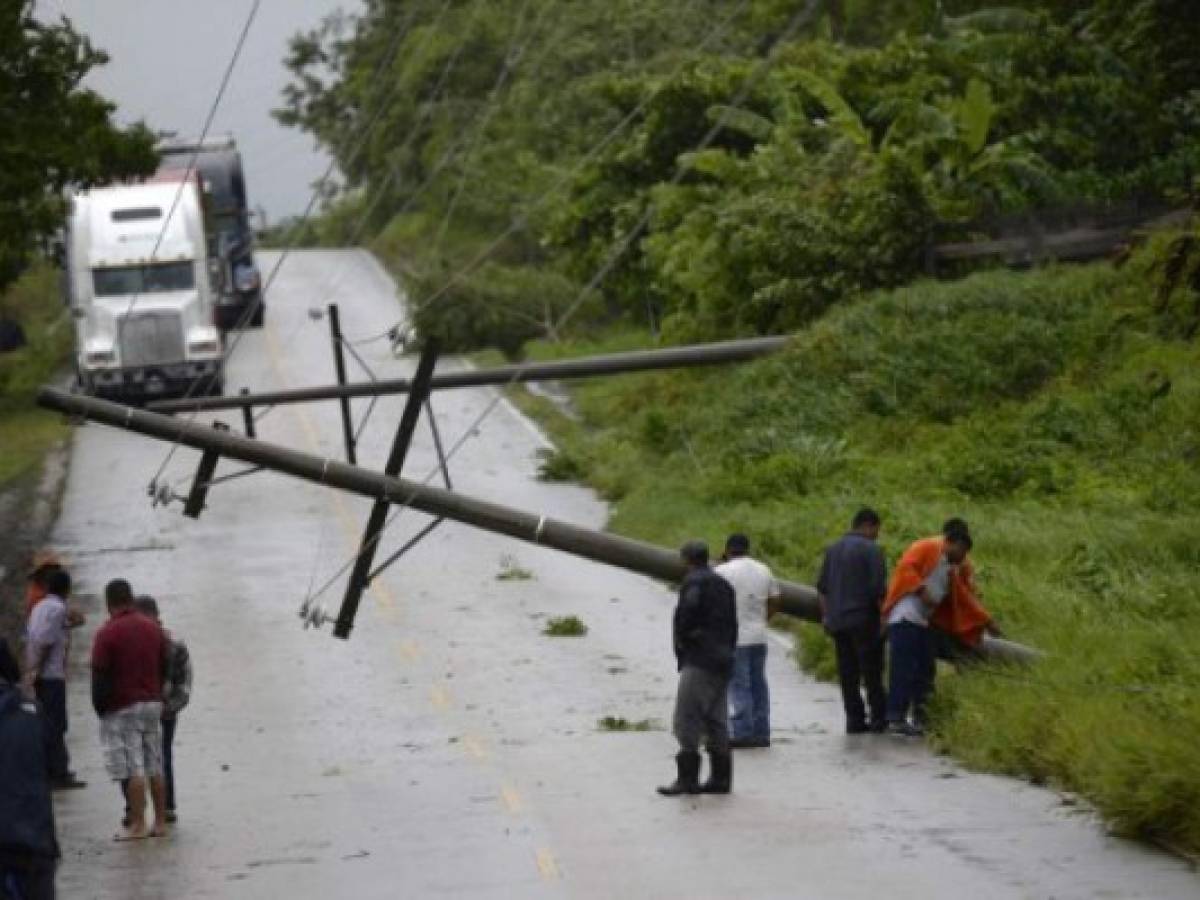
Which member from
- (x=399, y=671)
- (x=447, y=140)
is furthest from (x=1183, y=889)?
(x=447, y=140)

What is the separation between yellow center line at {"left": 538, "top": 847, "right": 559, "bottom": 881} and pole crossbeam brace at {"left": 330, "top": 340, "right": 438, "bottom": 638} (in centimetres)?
407

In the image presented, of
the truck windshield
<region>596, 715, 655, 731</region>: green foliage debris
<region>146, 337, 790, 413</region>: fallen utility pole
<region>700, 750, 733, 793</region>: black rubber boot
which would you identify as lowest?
<region>596, 715, 655, 731</region>: green foliage debris

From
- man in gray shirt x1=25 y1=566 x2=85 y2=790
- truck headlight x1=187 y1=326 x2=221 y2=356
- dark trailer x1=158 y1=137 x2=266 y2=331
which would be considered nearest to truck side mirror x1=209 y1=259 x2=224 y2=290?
truck headlight x1=187 y1=326 x2=221 y2=356

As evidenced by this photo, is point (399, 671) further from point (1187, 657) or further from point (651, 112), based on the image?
point (651, 112)

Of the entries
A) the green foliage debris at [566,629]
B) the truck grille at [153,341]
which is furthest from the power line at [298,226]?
the green foliage debris at [566,629]

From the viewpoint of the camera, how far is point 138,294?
52.4 m

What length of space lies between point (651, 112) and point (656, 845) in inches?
1405

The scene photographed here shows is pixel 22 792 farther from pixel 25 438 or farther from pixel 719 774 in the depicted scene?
pixel 25 438

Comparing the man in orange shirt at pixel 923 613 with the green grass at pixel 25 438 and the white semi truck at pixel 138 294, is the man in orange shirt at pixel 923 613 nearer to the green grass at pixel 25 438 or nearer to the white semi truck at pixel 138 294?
the green grass at pixel 25 438

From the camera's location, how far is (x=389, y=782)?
66.7ft

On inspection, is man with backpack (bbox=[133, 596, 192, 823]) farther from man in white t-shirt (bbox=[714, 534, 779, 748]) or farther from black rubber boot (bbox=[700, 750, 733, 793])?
man in white t-shirt (bbox=[714, 534, 779, 748])

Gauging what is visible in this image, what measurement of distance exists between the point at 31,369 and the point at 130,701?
4503cm

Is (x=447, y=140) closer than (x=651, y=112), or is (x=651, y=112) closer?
(x=651, y=112)

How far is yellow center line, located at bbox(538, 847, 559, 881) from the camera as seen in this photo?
1596 cm
